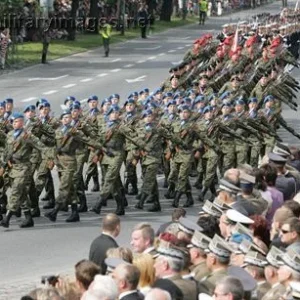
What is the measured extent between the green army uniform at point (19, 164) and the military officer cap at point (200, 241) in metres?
7.94

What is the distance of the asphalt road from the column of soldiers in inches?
16.1

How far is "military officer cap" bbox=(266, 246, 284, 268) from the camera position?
11949mm

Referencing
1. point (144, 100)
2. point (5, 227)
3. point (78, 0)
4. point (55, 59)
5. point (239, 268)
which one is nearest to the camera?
point (239, 268)

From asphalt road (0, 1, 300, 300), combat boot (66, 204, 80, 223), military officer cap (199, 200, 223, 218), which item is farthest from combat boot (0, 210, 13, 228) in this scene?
military officer cap (199, 200, 223, 218)

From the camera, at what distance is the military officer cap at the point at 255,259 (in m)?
12.3

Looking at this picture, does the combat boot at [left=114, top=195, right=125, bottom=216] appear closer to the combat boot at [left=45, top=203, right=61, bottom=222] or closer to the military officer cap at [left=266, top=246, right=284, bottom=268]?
the combat boot at [left=45, top=203, right=61, bottom=222]

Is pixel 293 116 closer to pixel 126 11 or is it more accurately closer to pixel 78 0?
pixel 78 0

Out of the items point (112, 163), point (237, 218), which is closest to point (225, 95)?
point (112, 163)

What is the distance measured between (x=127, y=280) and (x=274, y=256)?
1419mm

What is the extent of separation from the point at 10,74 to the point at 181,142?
2274 centimetres

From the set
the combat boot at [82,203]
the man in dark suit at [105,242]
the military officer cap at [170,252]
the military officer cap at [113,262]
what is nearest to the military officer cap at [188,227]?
the man in dark suit at [105,242]

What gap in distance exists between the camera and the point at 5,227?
20.4 m

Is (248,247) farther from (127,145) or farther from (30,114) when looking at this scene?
(127,145)

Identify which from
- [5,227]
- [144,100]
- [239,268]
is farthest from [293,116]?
[239,268]
